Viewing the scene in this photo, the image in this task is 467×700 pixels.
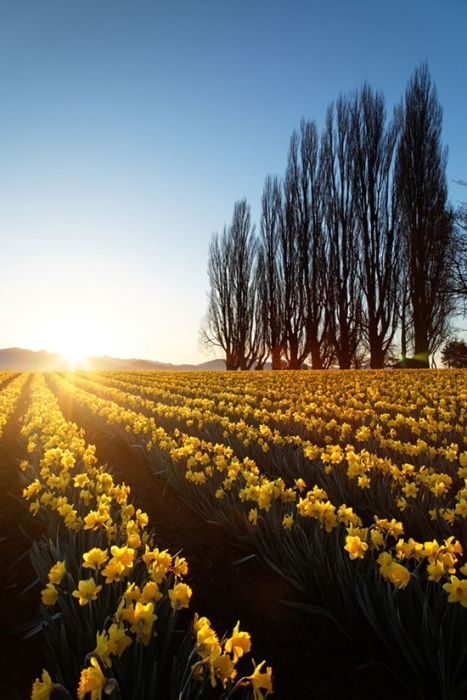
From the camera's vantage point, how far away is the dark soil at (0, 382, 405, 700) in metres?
1.80

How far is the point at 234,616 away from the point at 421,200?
26016mm

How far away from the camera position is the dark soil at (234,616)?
1.80m

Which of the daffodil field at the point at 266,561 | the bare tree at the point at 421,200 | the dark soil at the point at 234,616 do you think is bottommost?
the dark soil at the point at 234,616

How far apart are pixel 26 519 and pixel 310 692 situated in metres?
2.89

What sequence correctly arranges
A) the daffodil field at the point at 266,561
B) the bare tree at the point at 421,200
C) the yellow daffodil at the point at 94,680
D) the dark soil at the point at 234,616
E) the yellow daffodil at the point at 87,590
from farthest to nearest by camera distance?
the bare tree at the point at 421,200
the dark soil at the point at 234,616
the yellow daffodil at the point at 87,590
the daffodil field at the point at 266,561
the yellow daffodil at the point at 94,680

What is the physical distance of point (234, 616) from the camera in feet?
7.49

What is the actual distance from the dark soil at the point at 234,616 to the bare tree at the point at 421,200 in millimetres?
22787

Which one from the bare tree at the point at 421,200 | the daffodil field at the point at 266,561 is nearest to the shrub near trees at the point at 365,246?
the bare tree at the point at 421,200

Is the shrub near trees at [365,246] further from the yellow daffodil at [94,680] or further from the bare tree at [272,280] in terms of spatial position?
the yellow daffodil at [94,680]

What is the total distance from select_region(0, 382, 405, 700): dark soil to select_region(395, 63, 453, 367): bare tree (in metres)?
22.8

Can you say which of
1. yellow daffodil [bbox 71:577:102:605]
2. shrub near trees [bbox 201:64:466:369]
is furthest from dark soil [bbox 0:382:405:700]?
shrub near trees [bbox 201:64:466:369]

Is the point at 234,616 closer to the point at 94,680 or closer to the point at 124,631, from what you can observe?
the point at 124,631

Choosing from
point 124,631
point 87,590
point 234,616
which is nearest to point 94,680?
point 124,631

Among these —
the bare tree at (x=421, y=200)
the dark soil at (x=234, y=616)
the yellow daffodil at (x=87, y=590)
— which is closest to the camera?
the yellow daffodil at (x=87, y=590)
